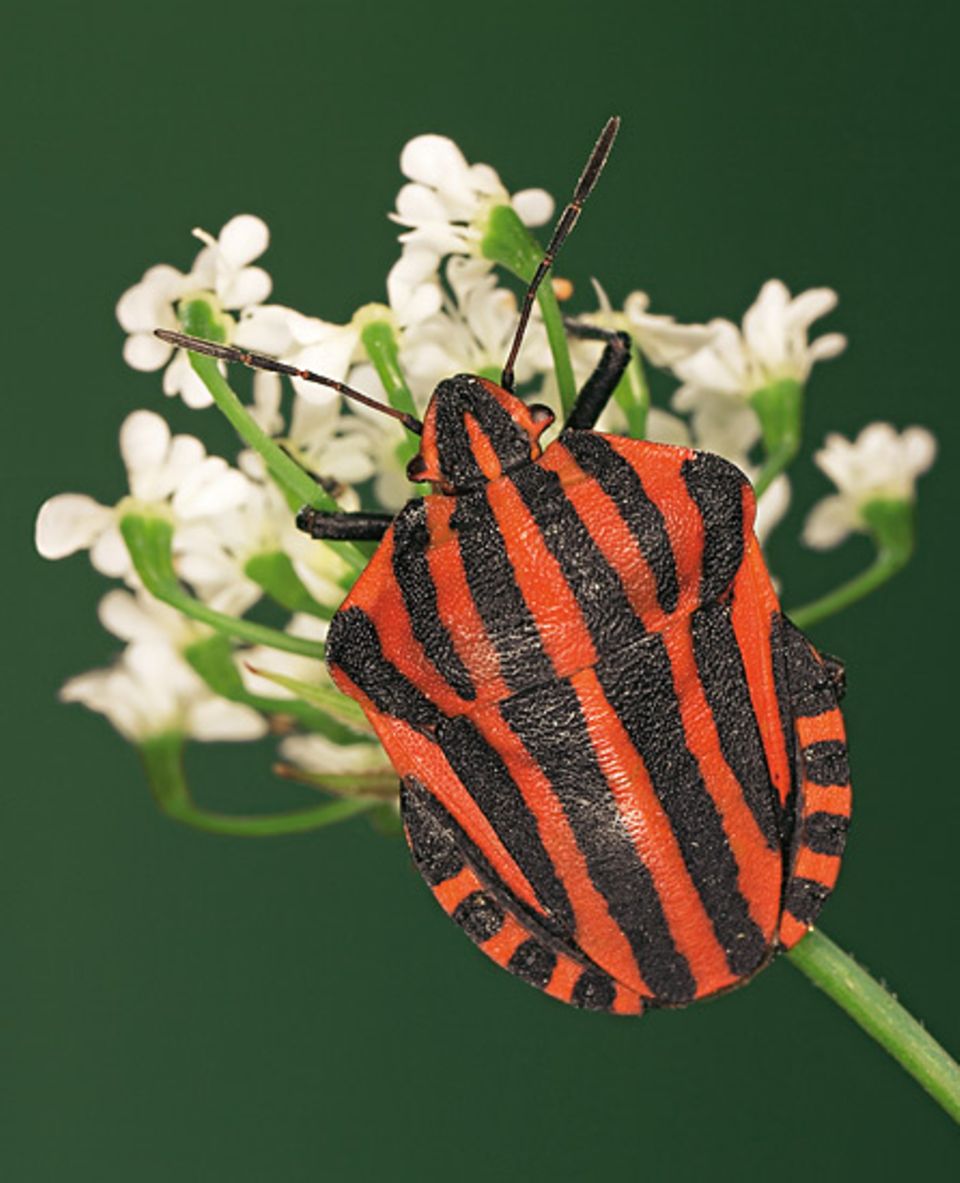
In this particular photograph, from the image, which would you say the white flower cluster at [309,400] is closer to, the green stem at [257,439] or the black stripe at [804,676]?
the green stem at [257,439]

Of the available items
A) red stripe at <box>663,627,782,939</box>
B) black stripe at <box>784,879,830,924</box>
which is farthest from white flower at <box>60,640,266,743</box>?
black stripe at <box>784,879,830,924</box>

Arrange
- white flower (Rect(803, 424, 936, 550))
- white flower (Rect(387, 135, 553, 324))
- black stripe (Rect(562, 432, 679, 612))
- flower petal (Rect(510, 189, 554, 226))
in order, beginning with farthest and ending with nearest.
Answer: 1. white flower (Rect(803, 424, 936, 550))
2. flower petal (Rect(510, 189, 554, 226))
3. white flower (Rect(387, 135, 553, 324))
4. black stripe (Rect(562, 432, 679, 612))

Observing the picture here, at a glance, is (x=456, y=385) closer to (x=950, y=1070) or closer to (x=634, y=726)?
(x=634, y=726)

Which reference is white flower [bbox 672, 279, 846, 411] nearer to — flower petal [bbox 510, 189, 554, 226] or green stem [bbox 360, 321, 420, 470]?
flower petal [bbox 510, 189, 554, 226]

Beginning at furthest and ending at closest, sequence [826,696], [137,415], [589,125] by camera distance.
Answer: [589,125] → [137,415] → [826,696]

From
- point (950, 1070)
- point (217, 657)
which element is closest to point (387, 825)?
point (217, 657)

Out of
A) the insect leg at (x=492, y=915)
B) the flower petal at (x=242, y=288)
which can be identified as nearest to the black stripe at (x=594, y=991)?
the insect leg at (x=492, y=915)

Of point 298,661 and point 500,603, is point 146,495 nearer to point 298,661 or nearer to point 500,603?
point 298,661
